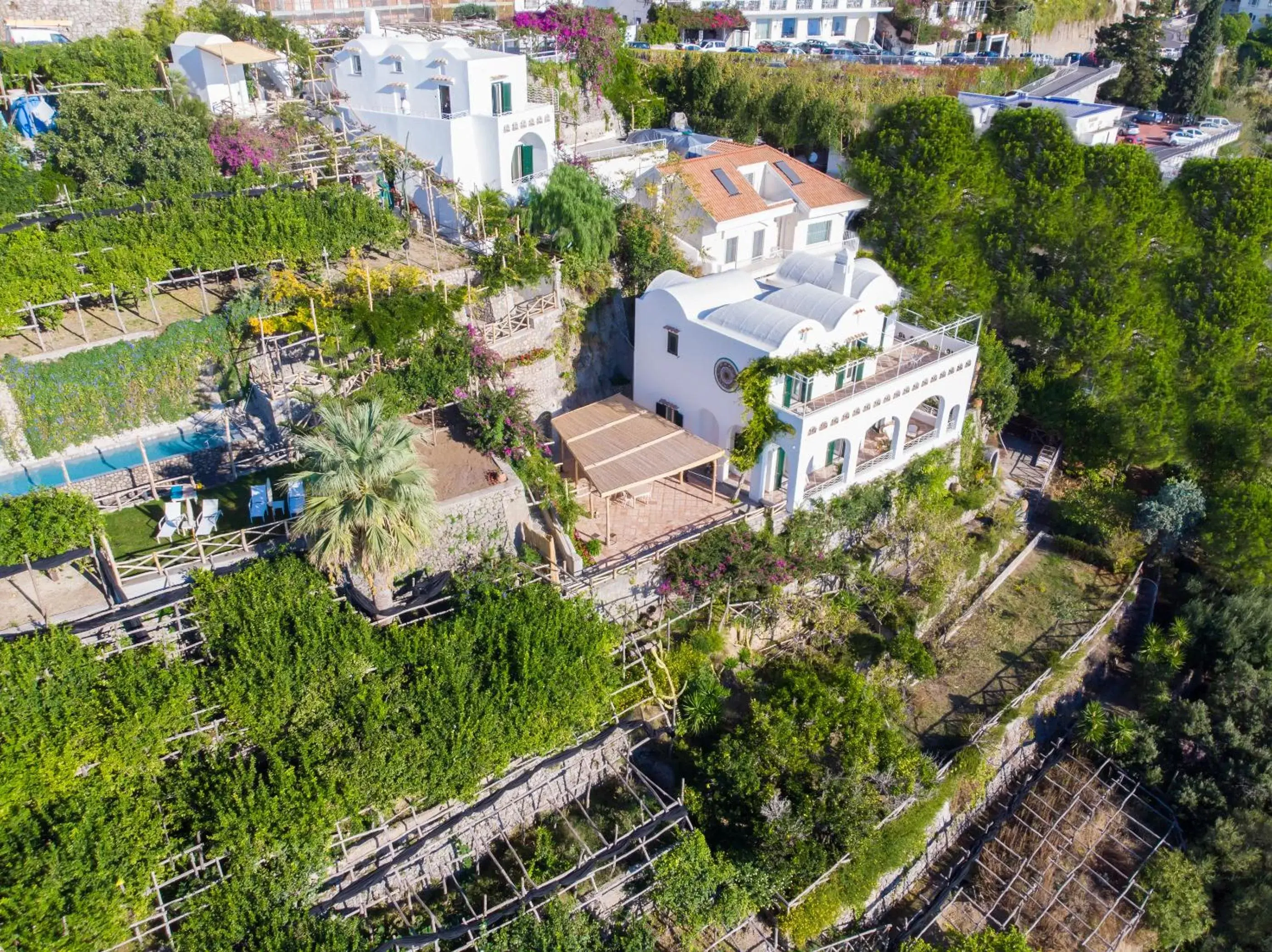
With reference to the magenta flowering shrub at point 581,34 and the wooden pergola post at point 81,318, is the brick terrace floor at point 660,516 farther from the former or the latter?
the magenta flowering shrub at point 581,34

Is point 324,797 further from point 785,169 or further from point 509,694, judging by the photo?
point 785,169

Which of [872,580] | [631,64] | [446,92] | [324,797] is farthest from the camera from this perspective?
[631,64]

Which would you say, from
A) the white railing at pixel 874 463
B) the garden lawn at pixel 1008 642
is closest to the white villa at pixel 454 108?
the white railing at pixel 874 463

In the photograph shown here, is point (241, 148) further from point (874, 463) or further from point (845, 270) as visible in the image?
point (874, 463)

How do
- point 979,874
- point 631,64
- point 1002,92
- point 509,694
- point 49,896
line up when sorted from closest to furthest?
point 49,896, point 509,694, point 979,874, point 631,64, point 1002,92

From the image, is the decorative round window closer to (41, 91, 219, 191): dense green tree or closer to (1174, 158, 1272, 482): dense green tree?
(1174, 158, 1272, 482): dense green tree

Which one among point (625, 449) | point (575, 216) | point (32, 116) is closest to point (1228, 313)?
point (625, 449)

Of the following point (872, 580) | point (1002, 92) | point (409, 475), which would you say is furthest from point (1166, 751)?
point (1002, 92)

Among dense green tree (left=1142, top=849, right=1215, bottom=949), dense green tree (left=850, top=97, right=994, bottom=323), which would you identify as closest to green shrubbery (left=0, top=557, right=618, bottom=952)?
dense green tree (left=1142, top=849, right=1215, bottom=949)
